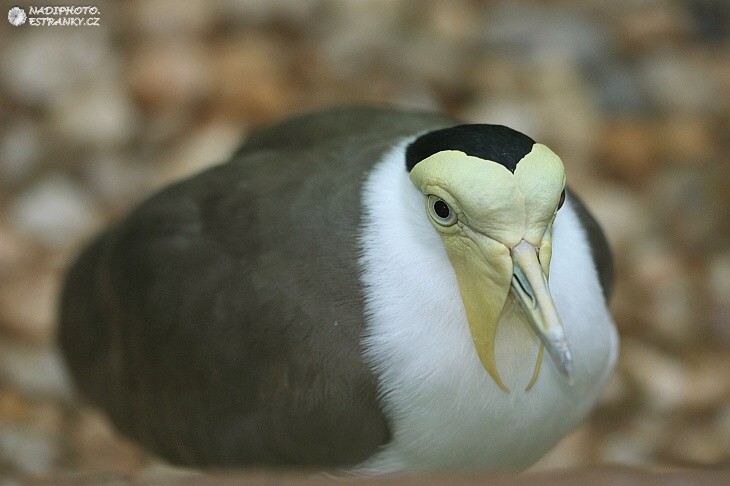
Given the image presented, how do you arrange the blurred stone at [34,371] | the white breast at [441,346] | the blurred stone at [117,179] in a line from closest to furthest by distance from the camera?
the white breast at [441,346] < the blurred stone at [34,371] < the blurred stone at [117,179]

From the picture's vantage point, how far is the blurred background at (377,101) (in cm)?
268

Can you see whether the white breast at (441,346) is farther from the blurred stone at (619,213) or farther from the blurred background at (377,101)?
the blurred stone at (619,213)

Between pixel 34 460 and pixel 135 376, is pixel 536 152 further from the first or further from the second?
pixel 34 460

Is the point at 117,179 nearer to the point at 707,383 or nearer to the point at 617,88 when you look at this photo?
the point at 617,88

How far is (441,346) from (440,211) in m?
0.22

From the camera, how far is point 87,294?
2135 mm

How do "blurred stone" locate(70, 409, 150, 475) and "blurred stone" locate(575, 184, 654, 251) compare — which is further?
"blurred stone" locate(575, 184, 654, 251)

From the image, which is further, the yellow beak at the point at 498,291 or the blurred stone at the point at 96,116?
the blurred stone at the point at 96,116

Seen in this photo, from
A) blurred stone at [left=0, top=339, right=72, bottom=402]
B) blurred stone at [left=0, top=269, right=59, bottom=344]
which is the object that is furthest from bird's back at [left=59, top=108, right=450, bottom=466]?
blurred stone at [left=0, top=269, right=59, bottom=344]

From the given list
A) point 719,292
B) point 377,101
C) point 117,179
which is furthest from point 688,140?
point 117,179

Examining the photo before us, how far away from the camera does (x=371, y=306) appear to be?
1623mm

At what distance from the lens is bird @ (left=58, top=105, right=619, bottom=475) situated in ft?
4.75

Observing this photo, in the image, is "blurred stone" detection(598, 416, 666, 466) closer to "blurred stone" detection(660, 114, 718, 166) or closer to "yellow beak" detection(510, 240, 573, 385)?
"blurred stone" detection(660, 114, 718, 166)

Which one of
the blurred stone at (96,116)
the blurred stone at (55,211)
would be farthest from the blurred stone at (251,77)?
the blurred stone at (55,211)
